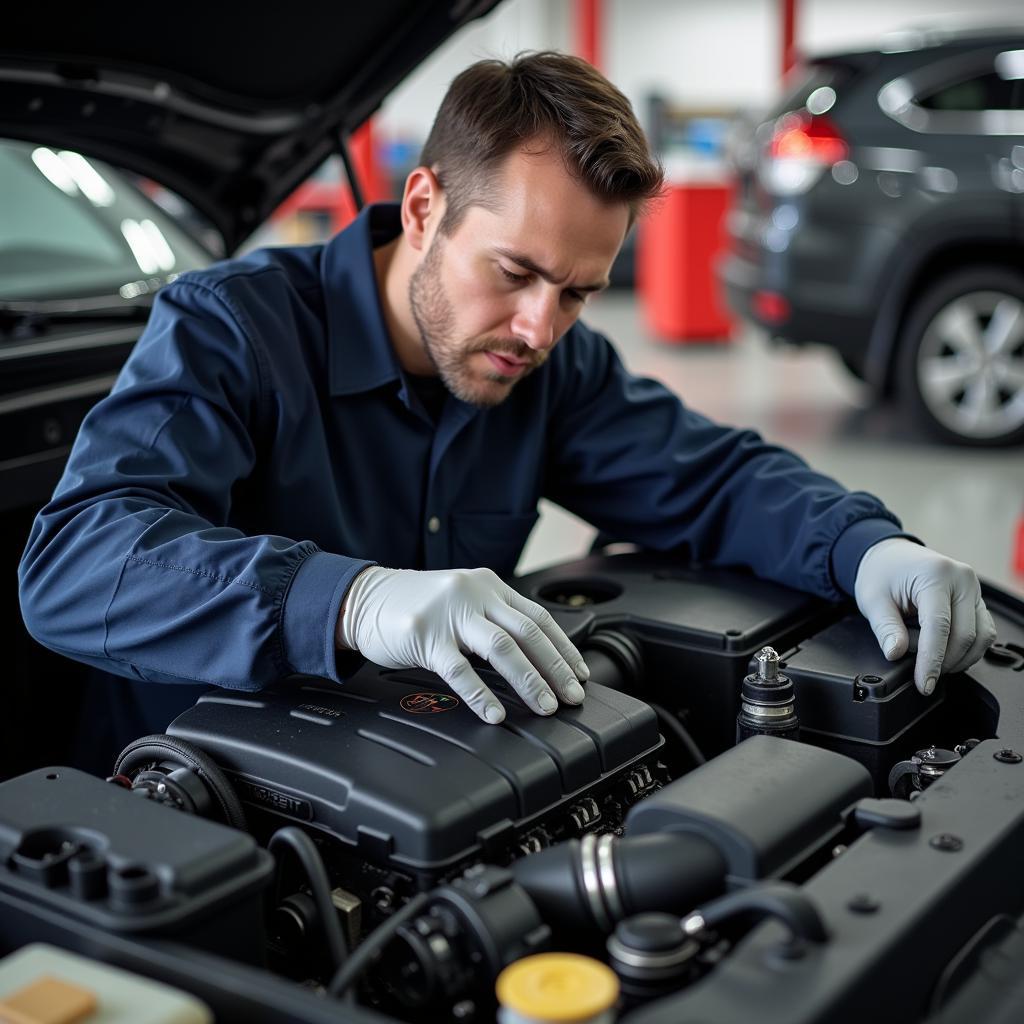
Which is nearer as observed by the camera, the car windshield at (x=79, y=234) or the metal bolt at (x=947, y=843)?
the metal bolt at (x=947, y=843)

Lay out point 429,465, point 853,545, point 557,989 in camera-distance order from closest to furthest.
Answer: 1. point 557,989
2. point 853,545
3. point 429,465

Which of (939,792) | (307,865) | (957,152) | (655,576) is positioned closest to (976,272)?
(957,152)

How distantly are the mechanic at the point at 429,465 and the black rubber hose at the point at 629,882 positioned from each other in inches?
7.8

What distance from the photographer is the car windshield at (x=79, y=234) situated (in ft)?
7.04

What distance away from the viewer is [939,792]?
1.05m

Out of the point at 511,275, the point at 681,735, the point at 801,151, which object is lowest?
the point at 681,735

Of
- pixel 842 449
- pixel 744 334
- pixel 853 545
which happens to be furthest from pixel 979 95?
pixel 853 545

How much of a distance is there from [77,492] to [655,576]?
697mm

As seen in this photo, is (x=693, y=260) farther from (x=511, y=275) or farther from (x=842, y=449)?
(x=511, y=275)

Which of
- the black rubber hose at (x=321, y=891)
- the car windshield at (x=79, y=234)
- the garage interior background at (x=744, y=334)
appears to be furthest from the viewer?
the garage interior background at (x=744, y=334)

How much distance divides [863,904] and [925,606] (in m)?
0.59

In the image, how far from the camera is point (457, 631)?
3.82ft

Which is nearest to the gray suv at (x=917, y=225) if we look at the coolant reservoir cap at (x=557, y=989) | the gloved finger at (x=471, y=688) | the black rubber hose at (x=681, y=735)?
the black rubber hose at (x=681, y=735)

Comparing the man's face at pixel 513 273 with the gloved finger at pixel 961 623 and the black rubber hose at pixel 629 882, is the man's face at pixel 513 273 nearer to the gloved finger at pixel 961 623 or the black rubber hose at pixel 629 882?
the gloved finger at pixel 961 623
